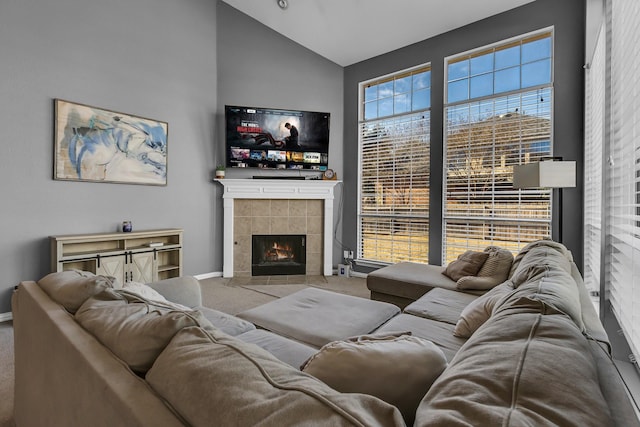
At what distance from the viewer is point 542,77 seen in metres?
3.63

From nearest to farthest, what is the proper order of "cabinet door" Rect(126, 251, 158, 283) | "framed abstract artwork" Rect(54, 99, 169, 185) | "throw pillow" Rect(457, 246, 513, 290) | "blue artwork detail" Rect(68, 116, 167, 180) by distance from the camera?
"throw pillow" Rect(457, 246, 513, 290) → "framed abstract artwork" Rect(54, 99, 169, 185) → "blue artwork detail" Rect(68, 116, 167, 180) → "cabinet door" Rect(126, 251, 158, 283)

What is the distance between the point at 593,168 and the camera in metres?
2.91

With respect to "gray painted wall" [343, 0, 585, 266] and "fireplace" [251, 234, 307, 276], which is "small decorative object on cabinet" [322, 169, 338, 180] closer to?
"gray painted wall" [343, 0, 585, 266]

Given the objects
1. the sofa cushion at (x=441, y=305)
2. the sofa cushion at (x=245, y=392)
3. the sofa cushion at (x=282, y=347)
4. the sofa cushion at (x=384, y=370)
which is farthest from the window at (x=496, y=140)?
the sofa cushion at (x=245, y=392)

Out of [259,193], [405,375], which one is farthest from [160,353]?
[259,193]

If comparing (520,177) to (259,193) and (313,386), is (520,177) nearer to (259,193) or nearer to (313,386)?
(313,386)

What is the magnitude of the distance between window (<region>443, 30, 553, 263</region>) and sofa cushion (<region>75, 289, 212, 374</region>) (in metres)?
3.86

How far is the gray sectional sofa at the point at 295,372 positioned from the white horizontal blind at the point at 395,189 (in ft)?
10.5

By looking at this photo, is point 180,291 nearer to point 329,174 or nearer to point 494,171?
point 329,174

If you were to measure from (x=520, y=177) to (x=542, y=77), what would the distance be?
1449 mm

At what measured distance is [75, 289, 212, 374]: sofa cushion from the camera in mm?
863

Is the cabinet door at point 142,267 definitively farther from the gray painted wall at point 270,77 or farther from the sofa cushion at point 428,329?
the sofa cushion at point 428,329

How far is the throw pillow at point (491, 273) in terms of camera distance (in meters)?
2.72

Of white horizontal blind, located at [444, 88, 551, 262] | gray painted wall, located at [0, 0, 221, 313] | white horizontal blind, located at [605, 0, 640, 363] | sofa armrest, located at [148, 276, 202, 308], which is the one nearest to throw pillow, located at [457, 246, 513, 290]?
white horizontal blind, located at [605, 0, 640, 363]
